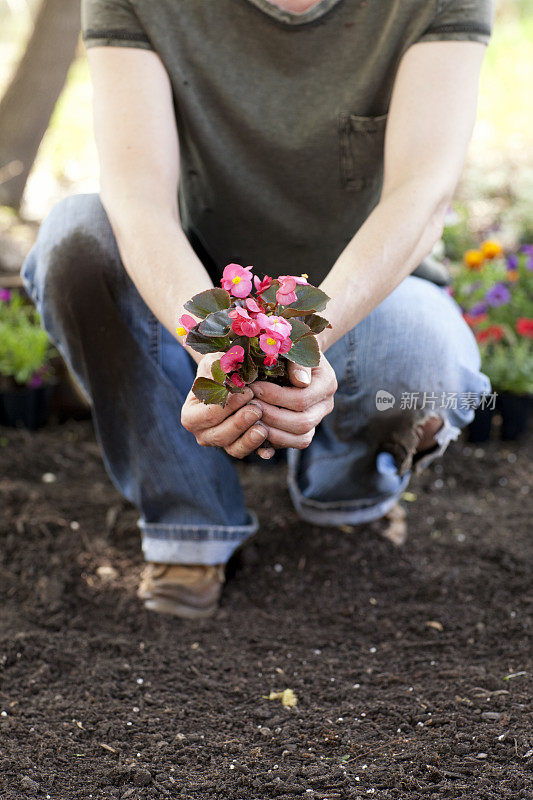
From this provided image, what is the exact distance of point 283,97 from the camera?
1766 mm

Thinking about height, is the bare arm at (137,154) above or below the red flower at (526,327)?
above

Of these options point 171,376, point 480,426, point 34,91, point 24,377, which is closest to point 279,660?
point 171,376

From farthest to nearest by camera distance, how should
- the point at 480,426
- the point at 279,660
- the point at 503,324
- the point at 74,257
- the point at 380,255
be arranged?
1. the point at 503,324
2. the point at 480,426
3. the point at 74,257
4. the point at 279,660
5. the point at 380,255

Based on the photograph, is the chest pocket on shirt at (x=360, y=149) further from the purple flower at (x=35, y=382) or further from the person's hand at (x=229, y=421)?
the purple flower at (x=35, y=382)

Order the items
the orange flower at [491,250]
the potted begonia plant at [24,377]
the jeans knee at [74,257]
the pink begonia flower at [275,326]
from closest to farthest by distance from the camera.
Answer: the pink begonia flower at [275,326] → the jeans knee at [74,257] → the potted begonia plant at [24,377] → the orange flower at [491,250]

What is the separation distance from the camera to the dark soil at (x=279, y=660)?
131 cm

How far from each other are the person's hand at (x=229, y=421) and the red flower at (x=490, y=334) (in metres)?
1.73

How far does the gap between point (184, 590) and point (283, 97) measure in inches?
43.8

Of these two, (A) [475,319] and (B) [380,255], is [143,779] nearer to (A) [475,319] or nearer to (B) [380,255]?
(B) [380,255]

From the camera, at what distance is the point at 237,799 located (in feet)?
4.16

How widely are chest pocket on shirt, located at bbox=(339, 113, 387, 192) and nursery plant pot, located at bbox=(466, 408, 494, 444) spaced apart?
103 cm

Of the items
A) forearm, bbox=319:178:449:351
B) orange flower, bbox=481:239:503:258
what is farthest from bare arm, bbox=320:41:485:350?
orange flower, bbox=481:239:503:258

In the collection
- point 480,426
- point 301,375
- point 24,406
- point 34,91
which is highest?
point 301,375

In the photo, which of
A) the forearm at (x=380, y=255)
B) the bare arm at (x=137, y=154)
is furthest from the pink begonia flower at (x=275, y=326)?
the bare arm at (x=137, y=154)
